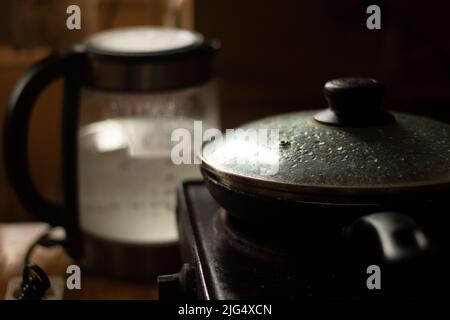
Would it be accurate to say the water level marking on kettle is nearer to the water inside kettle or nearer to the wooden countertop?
the water inside kettle

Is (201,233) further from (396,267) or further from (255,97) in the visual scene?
(255,97)

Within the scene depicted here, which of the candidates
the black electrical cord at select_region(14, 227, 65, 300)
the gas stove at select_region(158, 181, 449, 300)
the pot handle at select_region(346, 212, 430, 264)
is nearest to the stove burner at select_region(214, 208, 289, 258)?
the gas stove at select_region(158, 181, 449, 300)

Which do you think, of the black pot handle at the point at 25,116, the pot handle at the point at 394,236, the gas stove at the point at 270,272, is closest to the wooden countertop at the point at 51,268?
the black pot handle at the point at 25,116

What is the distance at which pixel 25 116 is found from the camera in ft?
3.74

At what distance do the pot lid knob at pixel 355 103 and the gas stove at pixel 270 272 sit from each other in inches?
6.8

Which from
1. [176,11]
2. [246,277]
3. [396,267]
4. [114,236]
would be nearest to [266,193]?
[246,277]

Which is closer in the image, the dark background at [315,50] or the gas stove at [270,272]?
the gas stove at [270,272]

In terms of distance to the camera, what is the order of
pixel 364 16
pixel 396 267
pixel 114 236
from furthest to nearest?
pixel 364 16, pixel 114 236, pixel 396 267

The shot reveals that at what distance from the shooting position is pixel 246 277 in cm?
76

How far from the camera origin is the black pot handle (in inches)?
44.6

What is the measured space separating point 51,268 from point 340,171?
2.46 feet

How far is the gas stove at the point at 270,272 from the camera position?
2.36ft

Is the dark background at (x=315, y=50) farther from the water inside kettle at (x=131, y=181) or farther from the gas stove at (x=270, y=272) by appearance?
the gas stove at (x=270, y=272)
